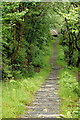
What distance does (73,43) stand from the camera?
86.8ft

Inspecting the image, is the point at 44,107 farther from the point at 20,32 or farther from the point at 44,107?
the point at 20,32

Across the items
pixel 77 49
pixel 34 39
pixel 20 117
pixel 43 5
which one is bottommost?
pixel 77 49

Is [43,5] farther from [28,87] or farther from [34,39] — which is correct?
[28,87]

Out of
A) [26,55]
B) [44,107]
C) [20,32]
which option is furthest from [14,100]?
[26,55]

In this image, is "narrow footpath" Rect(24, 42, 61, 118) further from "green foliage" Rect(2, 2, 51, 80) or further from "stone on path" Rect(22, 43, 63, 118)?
"green foliage" Rect(2, 2, 51, 80)

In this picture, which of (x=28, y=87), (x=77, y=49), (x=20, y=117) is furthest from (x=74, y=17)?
(x=77, y=49)

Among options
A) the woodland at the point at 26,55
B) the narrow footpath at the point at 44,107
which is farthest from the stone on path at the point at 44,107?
the woodland at the point at 26,55

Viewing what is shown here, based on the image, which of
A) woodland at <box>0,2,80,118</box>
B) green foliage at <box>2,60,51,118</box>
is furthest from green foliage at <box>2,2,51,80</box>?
green foliage at <box>2,60,51,118</box>

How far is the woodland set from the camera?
8298 millimetres

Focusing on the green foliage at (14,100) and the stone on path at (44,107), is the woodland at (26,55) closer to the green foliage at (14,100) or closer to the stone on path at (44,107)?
the green foliage at (14,100)

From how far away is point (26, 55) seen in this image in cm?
1988

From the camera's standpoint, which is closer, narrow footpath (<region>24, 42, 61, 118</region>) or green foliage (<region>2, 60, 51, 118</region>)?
green foliage (<region>2, 60, 51, 118</region>)

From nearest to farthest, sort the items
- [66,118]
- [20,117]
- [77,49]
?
[66,118] < [20,117] < [77,49]

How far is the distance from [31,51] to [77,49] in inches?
265
